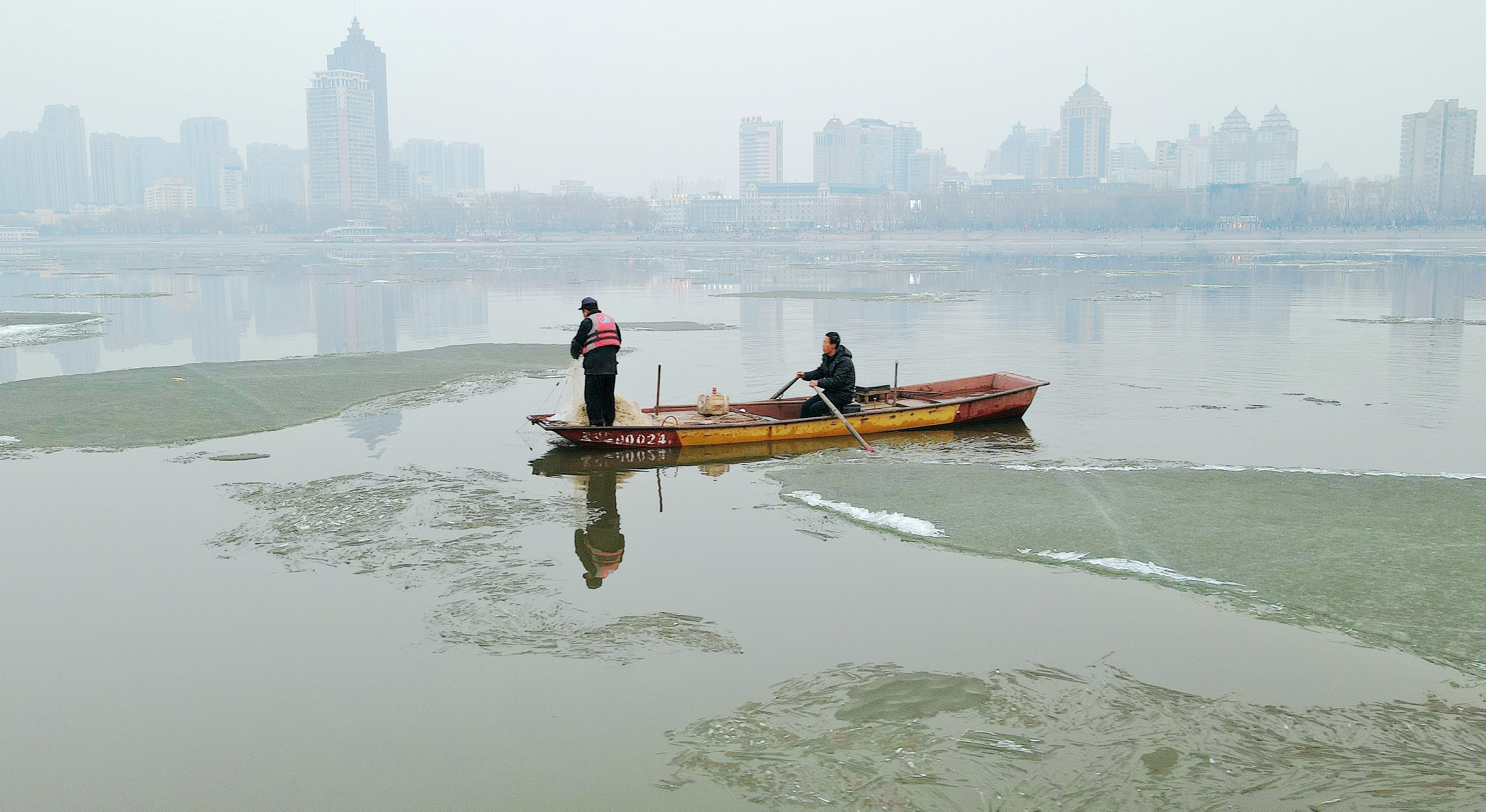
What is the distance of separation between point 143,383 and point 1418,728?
1914 cm

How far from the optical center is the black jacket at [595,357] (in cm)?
1426

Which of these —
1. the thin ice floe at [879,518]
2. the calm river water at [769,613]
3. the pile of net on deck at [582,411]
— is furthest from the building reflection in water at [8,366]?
the thin ice floe at [879,518]

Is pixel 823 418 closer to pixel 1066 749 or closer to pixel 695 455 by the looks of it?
pixel 695 455

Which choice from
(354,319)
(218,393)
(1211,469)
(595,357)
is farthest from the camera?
(354,319)

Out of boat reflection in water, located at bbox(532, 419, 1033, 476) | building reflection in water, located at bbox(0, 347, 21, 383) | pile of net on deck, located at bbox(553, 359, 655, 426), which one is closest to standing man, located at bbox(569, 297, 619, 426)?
pile of net on deck, located at bbox(553, 359, 655, 426)

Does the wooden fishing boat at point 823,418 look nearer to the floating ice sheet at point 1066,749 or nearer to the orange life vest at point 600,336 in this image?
the orange life vest at point 600,336

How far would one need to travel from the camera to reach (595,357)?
1427 cm

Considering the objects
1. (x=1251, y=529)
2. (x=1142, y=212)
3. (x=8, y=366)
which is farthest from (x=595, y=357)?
(x=1142, y=212)

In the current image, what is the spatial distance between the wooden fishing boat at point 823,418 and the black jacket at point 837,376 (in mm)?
306

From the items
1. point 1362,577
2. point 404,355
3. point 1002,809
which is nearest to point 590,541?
point 1002,809

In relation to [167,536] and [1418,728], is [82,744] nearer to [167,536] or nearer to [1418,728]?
[167,536]

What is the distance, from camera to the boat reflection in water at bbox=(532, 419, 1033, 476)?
45.1 ft

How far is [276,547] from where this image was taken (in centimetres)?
1031

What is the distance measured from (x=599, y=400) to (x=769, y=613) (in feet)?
20.6
